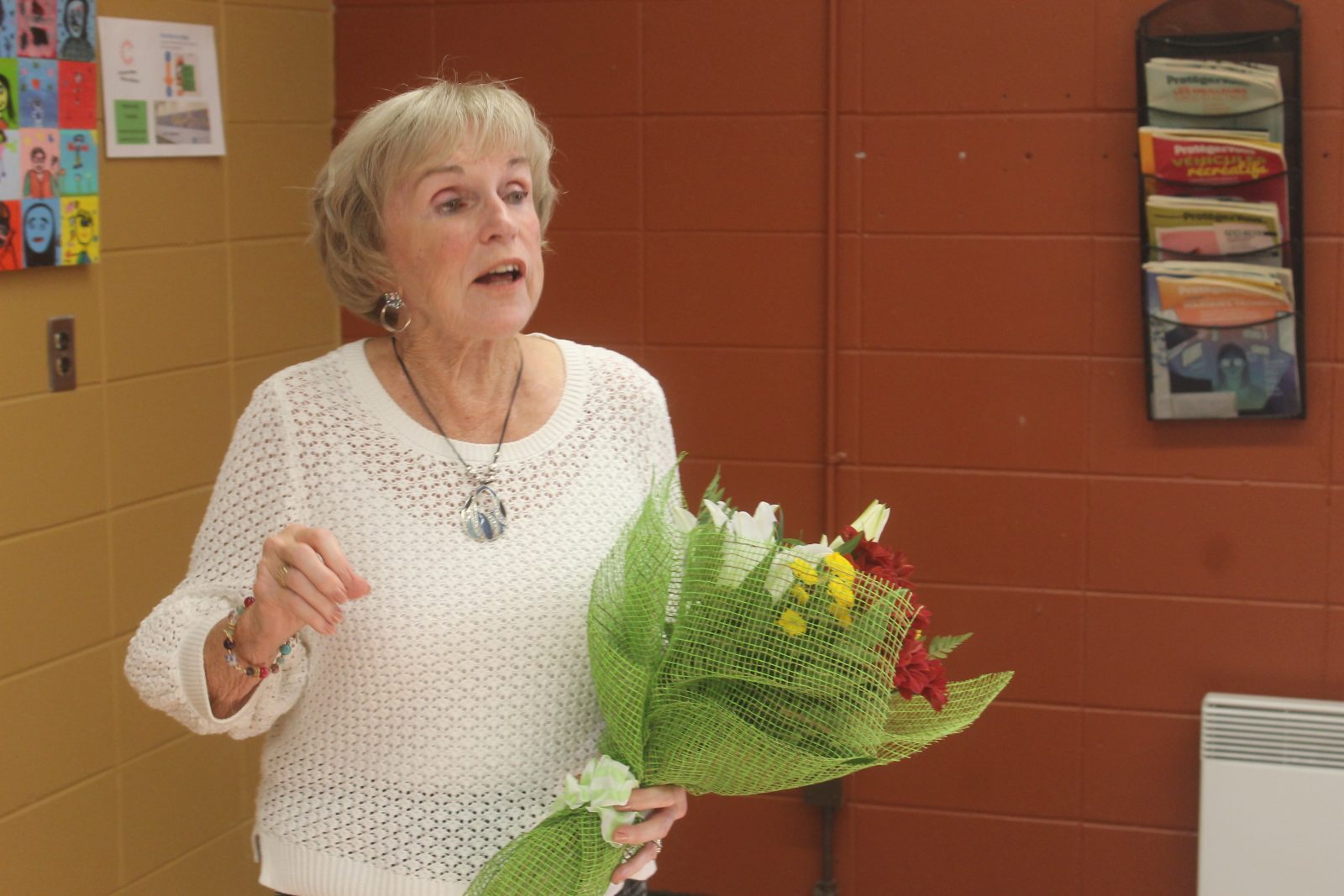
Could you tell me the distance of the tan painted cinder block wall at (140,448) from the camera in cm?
265

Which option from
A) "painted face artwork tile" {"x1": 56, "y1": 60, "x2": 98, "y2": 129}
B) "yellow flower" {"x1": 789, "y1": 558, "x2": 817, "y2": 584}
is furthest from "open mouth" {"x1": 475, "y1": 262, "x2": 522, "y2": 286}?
"painted face artwork tile" {"x1": 56, "y1": 60, "x2": 98, "y2": 129}

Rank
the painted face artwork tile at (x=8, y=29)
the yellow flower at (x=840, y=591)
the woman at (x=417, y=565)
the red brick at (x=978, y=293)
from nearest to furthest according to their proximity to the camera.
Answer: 1. the yellow flower at (x=840, y=591)
2. the woman at (x=417, y=565)
3. the painted face artwork tile at (x=8, y=29)
4. the red brick at (x=978, y=293)

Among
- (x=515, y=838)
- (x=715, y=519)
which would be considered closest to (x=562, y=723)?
(x=515, y=838)

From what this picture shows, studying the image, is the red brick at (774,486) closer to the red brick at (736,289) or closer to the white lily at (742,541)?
the red brick at (736,289)

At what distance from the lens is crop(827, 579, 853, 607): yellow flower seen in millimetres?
1425

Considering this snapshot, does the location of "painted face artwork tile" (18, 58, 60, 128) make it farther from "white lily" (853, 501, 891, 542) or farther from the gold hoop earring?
"white lily" (853, 501, 891, 542)

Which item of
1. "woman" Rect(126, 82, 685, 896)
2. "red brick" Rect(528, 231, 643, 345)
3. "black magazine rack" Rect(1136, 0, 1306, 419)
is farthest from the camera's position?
"red brick" Rect(528, 231, 643, 345)

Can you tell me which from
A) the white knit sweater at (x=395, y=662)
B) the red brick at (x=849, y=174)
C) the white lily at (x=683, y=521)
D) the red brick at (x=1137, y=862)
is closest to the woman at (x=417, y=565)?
the white knit sweater at (x=395, y=662)

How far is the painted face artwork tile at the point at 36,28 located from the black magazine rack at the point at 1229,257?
201 cm

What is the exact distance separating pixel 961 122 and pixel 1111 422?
0.69 meters

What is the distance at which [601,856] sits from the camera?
1540 mm

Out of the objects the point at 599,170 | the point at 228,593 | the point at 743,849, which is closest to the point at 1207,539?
the point at 743,849

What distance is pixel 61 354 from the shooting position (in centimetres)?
271

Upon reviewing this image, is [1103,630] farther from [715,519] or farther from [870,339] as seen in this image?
[715,519]
